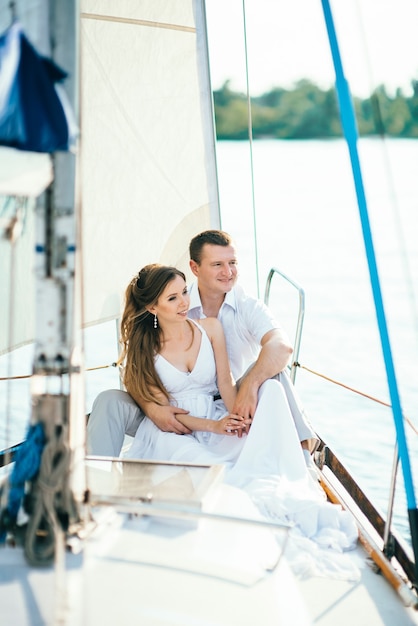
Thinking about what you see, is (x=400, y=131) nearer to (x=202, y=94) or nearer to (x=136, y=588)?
(x=202, y=94)

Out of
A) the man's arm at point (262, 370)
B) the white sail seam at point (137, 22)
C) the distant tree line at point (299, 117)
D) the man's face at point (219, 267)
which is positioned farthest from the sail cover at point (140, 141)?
the distant tree line at point (299, 117)

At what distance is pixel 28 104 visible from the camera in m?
1.51

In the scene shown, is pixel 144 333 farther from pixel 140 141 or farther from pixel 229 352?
pixel 140 141

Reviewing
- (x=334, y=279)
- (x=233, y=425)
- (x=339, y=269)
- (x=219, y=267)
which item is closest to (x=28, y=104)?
(x=233, y=425)

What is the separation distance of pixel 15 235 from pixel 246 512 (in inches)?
39.3

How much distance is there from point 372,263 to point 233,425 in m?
0.91

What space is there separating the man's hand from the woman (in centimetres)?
2

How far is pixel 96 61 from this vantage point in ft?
11.6

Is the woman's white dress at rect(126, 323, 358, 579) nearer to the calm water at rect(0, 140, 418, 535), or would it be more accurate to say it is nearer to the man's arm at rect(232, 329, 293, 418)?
the man's arm at rect(232, 329, 293, 418)

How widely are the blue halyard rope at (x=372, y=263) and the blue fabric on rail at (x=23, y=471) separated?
0.83 m

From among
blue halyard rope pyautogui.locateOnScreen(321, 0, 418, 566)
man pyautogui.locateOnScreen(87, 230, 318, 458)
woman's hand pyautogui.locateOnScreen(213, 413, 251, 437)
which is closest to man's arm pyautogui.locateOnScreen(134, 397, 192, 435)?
man pyautogui.locateOnScreen(87, 230, 318, 458)

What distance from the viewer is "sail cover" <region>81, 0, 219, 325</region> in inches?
140

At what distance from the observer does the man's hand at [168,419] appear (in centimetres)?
272

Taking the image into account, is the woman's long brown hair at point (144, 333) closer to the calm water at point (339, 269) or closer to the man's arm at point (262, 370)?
the man's arm at point (262, 370)
